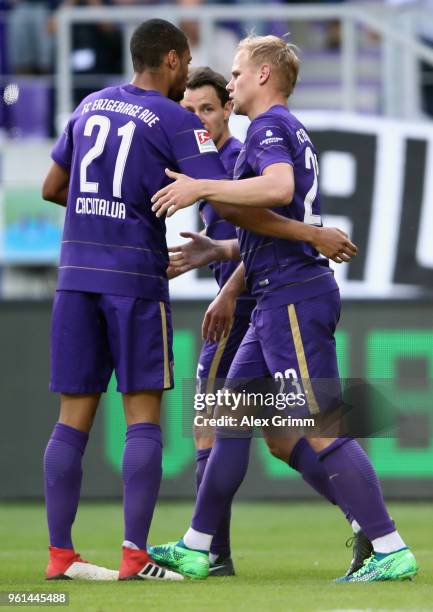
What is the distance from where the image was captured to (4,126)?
11430 millimetres

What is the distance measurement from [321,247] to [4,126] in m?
6.85

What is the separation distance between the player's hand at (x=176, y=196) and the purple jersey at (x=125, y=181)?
0.15 metres

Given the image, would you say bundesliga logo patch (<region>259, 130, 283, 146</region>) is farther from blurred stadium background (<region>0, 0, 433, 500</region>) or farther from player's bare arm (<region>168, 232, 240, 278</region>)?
blurred stadium background (<region>0, 0, 433, 500</region>)

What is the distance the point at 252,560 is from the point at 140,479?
149cm

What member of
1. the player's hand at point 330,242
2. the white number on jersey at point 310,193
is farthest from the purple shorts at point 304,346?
the white number on jersey at point 310,193

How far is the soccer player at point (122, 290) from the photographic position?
16.6 ft

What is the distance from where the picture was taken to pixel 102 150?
5109mm

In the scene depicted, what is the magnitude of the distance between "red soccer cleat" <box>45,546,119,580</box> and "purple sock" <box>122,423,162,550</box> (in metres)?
0.19

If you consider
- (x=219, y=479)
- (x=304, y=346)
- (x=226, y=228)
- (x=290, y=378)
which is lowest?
(x=219, y=479)

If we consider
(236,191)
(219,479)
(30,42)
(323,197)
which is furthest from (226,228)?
(30,42)

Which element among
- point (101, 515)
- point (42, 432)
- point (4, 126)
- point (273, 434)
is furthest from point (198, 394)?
point (4, 126)

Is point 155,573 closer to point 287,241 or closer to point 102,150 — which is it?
point 287,241

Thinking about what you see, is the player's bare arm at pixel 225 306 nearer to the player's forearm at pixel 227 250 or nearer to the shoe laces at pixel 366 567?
the player's forearm at pixel 227 250

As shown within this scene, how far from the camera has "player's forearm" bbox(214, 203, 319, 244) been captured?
4.99m
